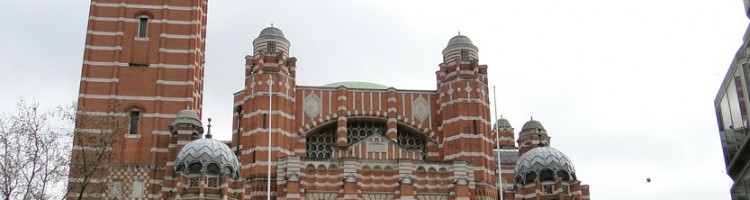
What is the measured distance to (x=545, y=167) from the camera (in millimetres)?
44625

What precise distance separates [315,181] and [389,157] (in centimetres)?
440

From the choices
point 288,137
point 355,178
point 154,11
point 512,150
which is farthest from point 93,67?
point 512,150

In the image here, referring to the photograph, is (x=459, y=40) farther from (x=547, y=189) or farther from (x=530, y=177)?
(x=547, y=189)

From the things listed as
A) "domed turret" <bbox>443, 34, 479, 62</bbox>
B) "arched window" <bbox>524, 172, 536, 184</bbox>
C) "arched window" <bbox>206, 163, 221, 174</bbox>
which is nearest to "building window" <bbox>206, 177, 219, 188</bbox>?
"arched window" <bbox>206, 163, 221, 174</bbox>

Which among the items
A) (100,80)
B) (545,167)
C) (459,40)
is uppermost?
(459,40)

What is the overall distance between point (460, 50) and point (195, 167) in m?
18.7

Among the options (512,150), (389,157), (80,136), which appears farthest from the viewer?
(512,150)

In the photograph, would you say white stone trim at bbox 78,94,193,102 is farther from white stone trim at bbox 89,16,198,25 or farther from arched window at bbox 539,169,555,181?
arched window at bbox 539,169,555,181

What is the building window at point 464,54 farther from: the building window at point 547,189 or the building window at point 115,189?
the building window at point 115,189

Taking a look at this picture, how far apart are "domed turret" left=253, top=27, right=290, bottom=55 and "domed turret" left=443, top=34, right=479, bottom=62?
9.70 meters

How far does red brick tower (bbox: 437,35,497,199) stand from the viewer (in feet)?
165

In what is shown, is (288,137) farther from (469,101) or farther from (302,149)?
(469,101)

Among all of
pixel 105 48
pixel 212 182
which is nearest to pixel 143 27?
pixel 105 48

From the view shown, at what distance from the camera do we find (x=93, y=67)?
51.1 metres
